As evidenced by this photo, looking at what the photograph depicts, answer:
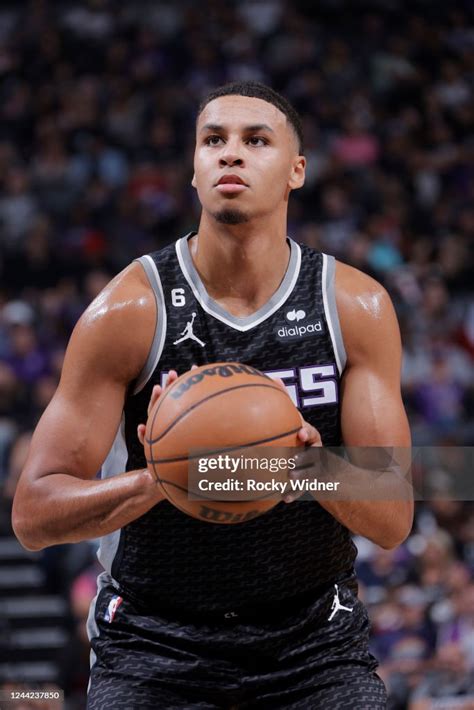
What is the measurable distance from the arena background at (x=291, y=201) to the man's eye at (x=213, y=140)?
3.75 metres

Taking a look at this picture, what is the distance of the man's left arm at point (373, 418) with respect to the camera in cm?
303

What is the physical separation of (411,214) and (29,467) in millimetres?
8195

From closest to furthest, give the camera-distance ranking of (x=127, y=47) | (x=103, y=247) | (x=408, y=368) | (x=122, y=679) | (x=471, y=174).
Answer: (x=122, y=679) < (x=408, y=368) < (x=103, y=247) < (x=471, y=174) < (x=127, y=47)

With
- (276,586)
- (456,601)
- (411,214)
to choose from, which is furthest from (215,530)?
(411,214)

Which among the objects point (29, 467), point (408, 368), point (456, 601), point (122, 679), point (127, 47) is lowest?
point (456, 601)

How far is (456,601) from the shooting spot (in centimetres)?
714

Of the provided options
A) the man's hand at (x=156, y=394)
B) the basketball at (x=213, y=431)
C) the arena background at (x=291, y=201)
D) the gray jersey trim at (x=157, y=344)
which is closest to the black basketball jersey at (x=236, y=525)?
the gray jersey trim at (x=157, y=344)

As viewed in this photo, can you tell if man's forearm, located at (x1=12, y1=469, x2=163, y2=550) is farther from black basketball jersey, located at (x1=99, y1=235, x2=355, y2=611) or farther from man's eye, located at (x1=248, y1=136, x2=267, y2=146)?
man's eye, located at (x1=248, y1=136, x2=267, y2=146)

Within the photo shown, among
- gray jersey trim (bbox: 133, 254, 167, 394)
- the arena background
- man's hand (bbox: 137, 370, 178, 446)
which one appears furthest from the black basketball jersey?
the arena background

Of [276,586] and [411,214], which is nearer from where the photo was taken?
[276,586]

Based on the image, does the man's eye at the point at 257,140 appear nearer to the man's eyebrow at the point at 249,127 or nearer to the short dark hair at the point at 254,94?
the man's eyebrow at the point at 249,127

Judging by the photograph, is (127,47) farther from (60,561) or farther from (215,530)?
(215,530)

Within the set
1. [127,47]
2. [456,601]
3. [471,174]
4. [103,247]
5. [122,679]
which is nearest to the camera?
[122,679]
